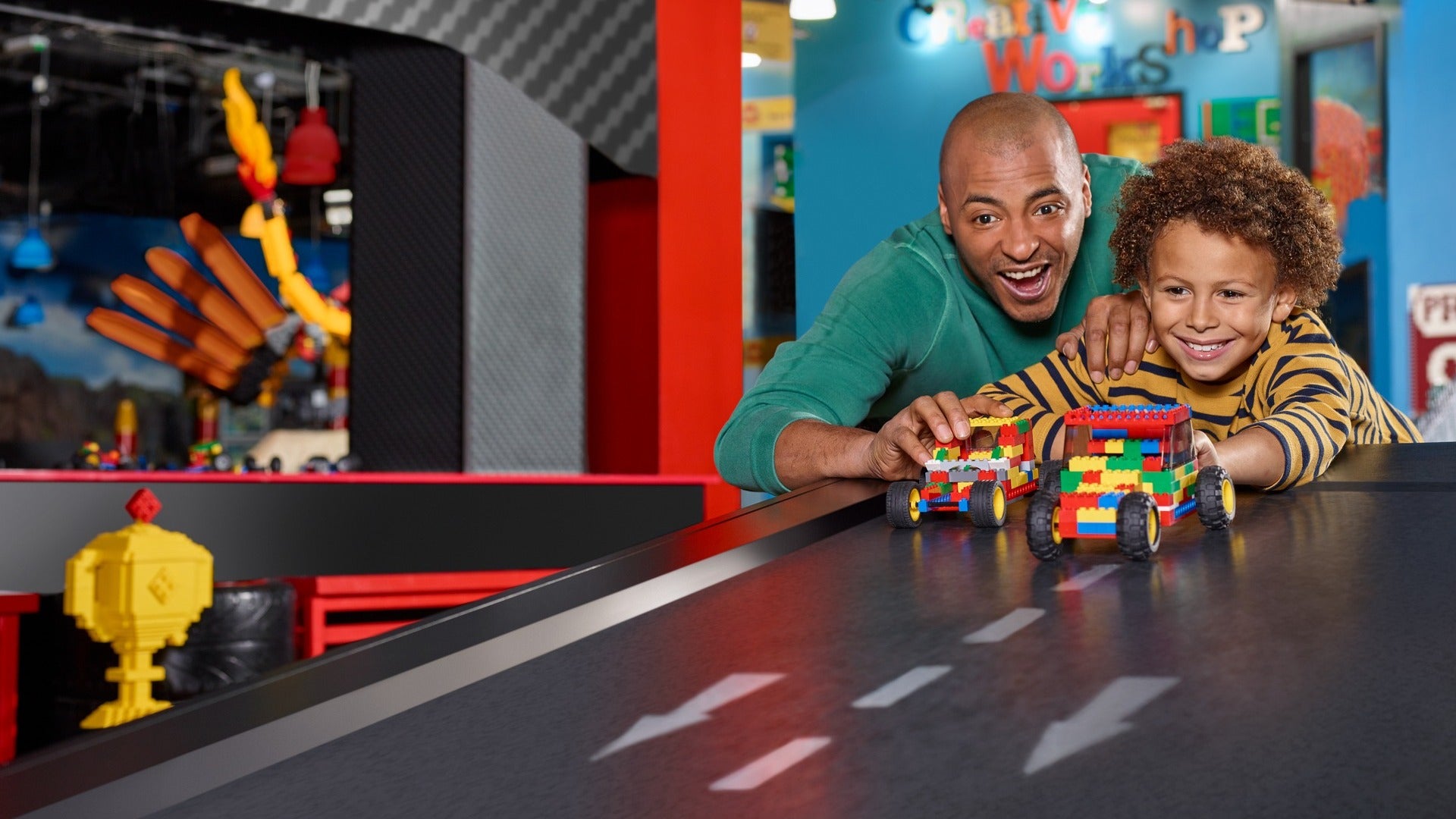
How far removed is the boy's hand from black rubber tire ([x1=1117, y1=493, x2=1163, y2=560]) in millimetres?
216

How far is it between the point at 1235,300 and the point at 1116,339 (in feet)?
0.56

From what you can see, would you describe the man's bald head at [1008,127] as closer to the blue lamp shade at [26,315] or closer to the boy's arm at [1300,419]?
the boy's arm at [1300,419]

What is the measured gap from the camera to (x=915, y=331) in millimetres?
2162

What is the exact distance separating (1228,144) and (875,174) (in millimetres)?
4618

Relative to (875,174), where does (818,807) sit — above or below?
below

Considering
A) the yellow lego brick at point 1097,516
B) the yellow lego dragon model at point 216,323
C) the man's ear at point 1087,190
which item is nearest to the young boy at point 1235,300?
the yellow lego brick at point 1097,516

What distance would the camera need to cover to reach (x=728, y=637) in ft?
2.77

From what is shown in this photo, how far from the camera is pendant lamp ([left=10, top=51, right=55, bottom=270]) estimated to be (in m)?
8.20

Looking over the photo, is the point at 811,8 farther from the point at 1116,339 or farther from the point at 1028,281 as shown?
the point at 1116,339

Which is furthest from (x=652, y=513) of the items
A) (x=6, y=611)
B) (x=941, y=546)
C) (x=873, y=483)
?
(x=941, y=546)

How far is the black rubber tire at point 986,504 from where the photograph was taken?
113 centimetres


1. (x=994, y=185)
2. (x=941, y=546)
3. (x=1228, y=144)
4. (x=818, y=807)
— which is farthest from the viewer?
(x=994, y=185)

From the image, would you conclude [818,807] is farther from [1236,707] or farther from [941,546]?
[941,546]

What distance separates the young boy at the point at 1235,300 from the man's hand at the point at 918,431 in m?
0.18
